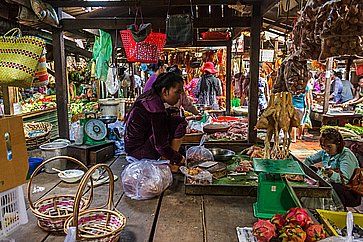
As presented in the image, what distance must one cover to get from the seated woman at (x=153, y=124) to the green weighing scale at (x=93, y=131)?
26.7 inches

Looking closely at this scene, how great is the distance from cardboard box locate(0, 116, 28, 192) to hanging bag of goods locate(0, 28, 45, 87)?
56 centimetres

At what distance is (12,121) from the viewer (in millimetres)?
1465

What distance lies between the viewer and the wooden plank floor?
171cm

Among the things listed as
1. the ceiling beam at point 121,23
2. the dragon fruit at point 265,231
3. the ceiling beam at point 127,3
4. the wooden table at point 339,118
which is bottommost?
the wooden table at point 339,118

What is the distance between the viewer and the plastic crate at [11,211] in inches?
57.8

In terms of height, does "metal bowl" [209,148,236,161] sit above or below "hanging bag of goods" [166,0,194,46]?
below

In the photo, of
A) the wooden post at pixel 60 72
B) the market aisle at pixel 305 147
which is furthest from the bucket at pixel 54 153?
the market aisle at pixel 305 147

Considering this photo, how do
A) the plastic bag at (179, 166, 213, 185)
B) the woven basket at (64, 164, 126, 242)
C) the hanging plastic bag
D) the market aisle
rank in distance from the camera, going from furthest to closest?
the market aisle
the hanging plastic bag
the plastic bag at (179, 166, 213, 185)
the woven basket at (64, 164, 126, 242)

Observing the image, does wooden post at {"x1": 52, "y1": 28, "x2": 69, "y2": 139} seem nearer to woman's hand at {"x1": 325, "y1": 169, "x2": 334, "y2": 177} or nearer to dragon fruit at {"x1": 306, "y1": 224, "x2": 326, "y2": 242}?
woman's hand at {"x1": 325, "y1": 169, "x2": 334, "y2": 177}

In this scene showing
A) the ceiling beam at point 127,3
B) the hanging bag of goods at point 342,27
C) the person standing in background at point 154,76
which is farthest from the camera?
the person standing in background at point 154,76

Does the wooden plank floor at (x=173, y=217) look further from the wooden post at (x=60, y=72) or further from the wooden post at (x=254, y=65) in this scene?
the wooden post at (x=254, y=65)

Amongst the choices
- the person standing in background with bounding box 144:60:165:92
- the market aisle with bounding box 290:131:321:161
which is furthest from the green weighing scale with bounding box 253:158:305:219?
the market aisle with bounding box 290:131:321:161

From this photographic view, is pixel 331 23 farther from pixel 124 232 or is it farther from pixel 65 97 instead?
pixel 65 97

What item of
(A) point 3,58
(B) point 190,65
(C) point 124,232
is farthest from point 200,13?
(C) point 124,232
